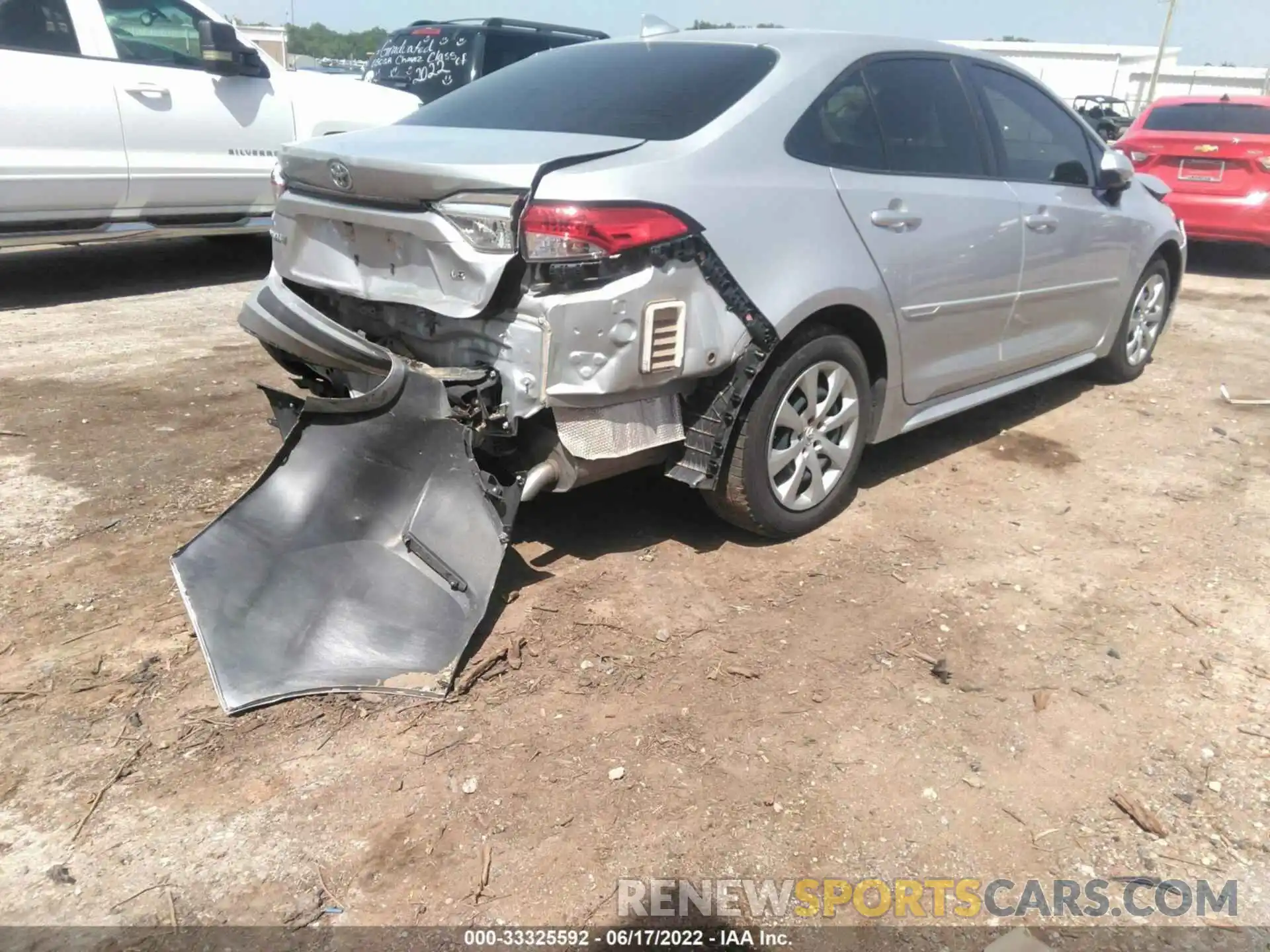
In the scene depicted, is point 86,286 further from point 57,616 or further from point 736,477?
point 736,477

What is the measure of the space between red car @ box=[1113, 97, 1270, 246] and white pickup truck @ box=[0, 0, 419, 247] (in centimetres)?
730

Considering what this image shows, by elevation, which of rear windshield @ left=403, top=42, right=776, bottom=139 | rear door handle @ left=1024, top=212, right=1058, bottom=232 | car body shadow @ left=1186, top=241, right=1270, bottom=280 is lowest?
car body shadow @ left=1186, top=241, right=1270, bottom=280

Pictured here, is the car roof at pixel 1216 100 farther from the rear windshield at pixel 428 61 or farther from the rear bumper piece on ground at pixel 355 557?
the rear bumper piece on ground at pixel 355 557

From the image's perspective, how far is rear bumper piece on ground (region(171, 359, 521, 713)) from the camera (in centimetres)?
284

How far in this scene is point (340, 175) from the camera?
321 centimetres

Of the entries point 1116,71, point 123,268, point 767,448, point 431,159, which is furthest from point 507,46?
point 1116,71

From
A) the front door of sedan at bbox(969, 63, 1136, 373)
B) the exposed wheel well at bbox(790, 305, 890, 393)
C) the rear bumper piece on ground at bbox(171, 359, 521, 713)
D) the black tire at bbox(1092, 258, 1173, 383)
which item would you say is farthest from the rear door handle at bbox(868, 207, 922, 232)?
the black tire at bbox(1092, 258, 1173, 383)

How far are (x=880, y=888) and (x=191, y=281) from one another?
23.7 feet

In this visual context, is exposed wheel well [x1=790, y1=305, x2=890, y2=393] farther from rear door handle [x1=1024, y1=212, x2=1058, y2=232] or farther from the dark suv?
the dark suv

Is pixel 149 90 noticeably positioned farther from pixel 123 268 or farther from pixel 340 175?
pixel 340 175

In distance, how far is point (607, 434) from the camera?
309 cm

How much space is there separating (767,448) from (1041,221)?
200 centimetres

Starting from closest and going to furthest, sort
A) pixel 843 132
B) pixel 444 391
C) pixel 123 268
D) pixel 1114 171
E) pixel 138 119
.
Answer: pixel 444 391
pixel 843 132
pixel 1114 171
pixel 138 119
pixel 123 268

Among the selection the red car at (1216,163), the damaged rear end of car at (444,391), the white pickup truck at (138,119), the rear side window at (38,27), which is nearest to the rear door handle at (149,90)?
the white pickup truck at (138,119)
